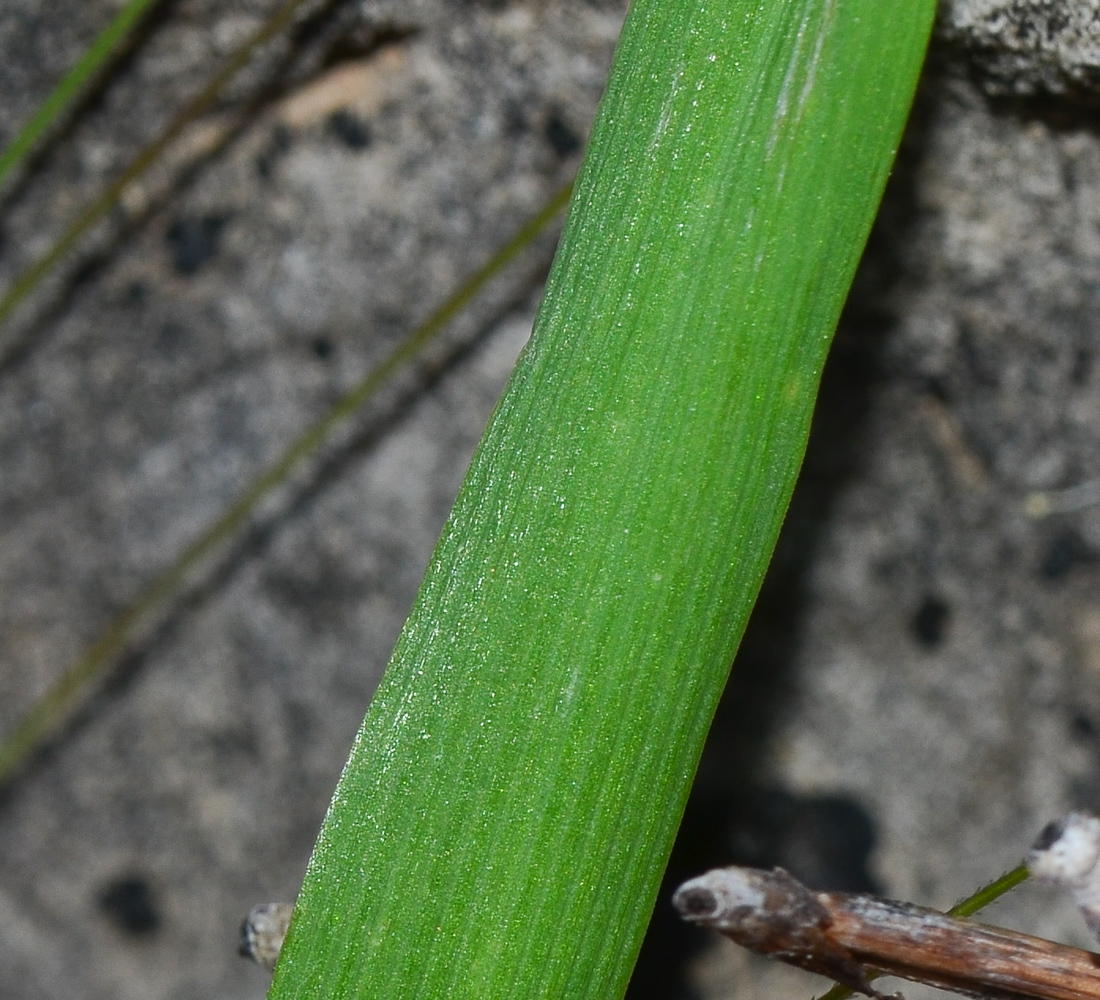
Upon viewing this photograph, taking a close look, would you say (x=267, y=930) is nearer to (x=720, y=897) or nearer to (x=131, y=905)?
(x=720, y=897)

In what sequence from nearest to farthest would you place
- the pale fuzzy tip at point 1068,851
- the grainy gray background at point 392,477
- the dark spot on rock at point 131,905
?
the pale fuzzy tip at point 1068,851
the grainy gray background at point 392,477
the dark spot on rock at point 131,905

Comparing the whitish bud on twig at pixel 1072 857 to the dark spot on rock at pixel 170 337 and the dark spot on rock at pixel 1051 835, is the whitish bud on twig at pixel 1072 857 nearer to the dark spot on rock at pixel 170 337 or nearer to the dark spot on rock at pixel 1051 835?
the dark spot on rock at pixel 1051 835

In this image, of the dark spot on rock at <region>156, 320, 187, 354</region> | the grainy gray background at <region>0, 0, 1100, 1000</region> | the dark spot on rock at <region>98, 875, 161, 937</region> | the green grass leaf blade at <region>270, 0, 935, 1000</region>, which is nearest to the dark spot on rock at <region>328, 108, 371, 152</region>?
the grainy gray background at <region>0, 0, 1100, 1000</region>

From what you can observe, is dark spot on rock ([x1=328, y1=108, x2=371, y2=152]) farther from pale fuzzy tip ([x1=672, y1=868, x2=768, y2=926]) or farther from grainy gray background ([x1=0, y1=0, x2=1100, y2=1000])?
pale fuzzy tip ([x1=672, y1=868, x2=768, y2=926])

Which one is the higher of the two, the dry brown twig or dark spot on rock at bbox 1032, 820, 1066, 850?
dark spot on rock at bbox 1032, 820, 1066, 850

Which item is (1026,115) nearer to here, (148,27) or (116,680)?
(148,27)

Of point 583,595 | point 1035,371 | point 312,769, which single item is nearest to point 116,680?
point 312,769

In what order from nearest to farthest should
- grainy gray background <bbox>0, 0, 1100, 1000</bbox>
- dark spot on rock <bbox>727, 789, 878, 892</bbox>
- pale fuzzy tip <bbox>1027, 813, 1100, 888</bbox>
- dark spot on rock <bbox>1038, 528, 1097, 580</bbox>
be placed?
pale fuzzy tip <bbox>1027, 813, 1100, 888</bbox>, grainy gray background <bbox>0, 0, 1100, 1000</bbox>, dark spot on rock <bbox>1038, 528, 1097, 580</bbox>, dark spot on rock <bbox>727, 789, 878, 892</bbox>

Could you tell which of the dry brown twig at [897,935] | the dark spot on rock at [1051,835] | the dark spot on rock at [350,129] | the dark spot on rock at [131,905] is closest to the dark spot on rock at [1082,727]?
the dry brown twig at [897,935]
